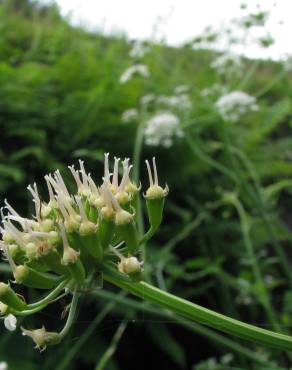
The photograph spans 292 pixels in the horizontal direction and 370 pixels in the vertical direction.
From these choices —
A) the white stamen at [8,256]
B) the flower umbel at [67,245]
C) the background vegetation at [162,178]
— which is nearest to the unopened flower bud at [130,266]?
the flower umbel at [67,245]

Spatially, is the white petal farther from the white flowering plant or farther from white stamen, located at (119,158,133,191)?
white stamen, located at (119,158,133,191)

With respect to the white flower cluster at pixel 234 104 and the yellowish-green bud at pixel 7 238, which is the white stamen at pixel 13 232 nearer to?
the yellowish-green bud at pixel 7 238

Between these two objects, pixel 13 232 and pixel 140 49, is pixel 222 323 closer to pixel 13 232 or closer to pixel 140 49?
pixel 13 232

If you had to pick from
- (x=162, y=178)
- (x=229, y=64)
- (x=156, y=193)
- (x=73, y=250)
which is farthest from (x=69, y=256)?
(x=162, y=178)

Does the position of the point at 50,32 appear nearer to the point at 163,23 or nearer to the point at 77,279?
the point at 163,23

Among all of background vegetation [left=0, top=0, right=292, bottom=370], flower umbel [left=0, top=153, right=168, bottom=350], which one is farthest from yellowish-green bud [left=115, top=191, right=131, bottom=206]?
background vegetation [left=0, top=0, right=292, bottom=370]

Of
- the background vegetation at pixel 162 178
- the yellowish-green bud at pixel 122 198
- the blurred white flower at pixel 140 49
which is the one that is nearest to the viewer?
the yellowish-green bud at pixel 122 198

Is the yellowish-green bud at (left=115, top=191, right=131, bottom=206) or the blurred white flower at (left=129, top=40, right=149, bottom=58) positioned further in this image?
the blurred white flower at (left=129, top=40, right=149, bottom=58)

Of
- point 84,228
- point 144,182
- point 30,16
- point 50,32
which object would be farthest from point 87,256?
point 30,16

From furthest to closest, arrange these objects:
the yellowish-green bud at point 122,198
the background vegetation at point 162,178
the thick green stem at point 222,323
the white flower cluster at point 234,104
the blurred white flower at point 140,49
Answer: the blurred white flower at point 140,49
the background vegetation at point 162,178
the white flower cluster at point 234,104
the yellowish-green bud at point 122,198
the thick green stem at point 222,323
